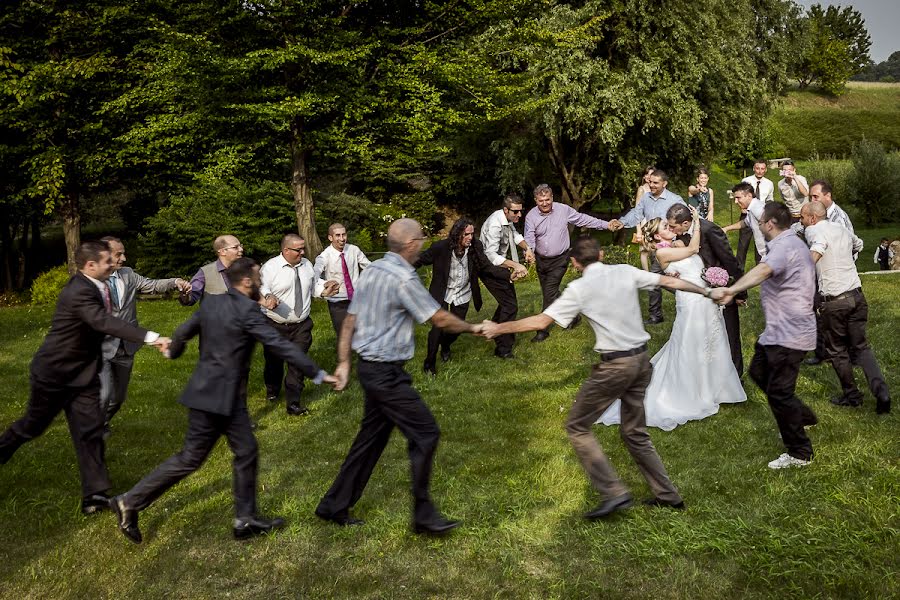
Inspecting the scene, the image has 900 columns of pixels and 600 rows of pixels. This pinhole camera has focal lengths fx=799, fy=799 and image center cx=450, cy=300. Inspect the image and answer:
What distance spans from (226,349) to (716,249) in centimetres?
609

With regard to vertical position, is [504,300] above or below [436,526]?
above

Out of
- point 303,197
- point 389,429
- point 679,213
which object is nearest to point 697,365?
point 679,213

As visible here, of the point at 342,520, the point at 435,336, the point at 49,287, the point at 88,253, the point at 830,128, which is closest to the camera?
the point at 342,520

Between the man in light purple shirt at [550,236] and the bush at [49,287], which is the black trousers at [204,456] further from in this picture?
the bush at [49,287]

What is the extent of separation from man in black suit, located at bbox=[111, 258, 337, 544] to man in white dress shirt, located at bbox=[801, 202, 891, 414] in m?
5.63

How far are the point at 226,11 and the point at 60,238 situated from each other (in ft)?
87.9

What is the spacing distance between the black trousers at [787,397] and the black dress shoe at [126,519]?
5438 millimetres

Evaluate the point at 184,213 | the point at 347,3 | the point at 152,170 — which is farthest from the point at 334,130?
the point at 152,170

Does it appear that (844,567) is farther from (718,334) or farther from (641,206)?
(641,206)

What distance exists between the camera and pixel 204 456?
6160mm

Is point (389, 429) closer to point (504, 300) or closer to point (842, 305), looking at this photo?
point (842, 305)

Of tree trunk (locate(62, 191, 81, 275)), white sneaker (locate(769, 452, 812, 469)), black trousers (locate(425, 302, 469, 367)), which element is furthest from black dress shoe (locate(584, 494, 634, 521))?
tree trunk (locate(62, 191, 81, 275))

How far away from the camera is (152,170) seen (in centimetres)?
2519

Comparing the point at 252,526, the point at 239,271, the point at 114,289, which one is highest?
the point at 239,271
